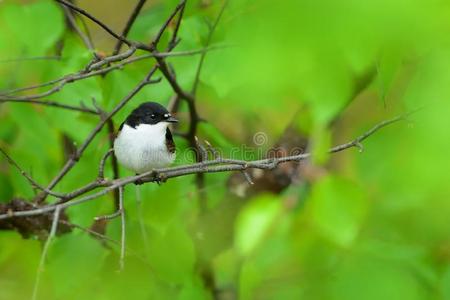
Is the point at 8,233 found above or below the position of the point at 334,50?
above

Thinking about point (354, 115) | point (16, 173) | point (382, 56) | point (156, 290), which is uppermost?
point (354, 115)

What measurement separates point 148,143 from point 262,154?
0.84m

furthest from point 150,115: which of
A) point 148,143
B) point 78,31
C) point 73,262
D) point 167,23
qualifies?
point 167,23

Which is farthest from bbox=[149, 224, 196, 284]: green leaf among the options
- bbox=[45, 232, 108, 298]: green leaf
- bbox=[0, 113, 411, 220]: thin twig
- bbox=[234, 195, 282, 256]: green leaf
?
bbox=[234, 195, 282, 256]: green leaf

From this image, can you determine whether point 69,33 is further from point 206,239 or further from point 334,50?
point 334,50

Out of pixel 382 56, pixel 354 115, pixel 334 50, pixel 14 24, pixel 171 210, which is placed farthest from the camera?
pixel 354 115

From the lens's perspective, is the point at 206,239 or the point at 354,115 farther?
the point at 354,115

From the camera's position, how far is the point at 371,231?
302 cm

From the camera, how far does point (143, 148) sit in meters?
4.11

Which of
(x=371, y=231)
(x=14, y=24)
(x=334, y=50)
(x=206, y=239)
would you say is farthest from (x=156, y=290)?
(x=334, y=50)

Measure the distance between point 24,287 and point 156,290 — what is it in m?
0.85

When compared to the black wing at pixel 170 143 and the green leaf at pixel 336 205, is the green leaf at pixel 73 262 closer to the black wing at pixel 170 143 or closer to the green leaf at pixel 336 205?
the black wing at pixel 170 143

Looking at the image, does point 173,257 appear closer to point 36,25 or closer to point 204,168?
point 204,168

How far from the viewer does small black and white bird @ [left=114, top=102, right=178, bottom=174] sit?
4043mm
